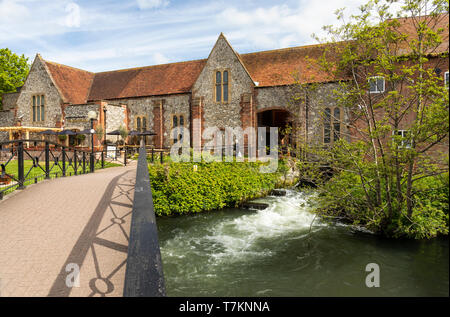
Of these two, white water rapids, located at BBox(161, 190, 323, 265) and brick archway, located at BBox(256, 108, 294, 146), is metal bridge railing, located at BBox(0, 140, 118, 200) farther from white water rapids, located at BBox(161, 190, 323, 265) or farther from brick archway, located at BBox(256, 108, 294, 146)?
brick archway, located at BBox(256, 108, 294, 146)

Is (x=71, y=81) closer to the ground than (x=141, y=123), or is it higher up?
higher up

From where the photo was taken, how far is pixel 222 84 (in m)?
26.0

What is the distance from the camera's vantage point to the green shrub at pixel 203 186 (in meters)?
13.8

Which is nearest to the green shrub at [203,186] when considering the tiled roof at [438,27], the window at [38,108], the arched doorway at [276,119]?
the tiled roof at [438,27]

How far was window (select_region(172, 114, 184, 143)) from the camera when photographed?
28.0m

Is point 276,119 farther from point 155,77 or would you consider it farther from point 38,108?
point 38,108

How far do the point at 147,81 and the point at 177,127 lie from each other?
694cm

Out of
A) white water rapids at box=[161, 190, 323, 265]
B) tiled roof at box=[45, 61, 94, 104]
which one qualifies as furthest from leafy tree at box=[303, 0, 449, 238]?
tiled roof at box=[45, 61, 94, 104]

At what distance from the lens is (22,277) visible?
403cm

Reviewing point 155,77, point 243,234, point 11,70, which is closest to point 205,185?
point 243,234
